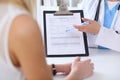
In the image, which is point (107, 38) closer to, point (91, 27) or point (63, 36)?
point (91, 27)

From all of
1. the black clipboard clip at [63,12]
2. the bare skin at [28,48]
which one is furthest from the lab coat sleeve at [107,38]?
the bare skin at [28,48]

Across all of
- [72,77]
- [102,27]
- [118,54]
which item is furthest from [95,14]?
[72,77]

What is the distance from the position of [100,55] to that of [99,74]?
244 millimetres

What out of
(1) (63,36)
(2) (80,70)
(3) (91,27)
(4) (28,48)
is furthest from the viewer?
(3) (91,27)

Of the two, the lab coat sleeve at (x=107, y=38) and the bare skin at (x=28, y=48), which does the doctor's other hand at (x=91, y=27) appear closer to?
the lab coat sleeve at (x=107, y=38)

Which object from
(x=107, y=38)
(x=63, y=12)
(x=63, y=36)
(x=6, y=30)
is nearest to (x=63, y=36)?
(x=63, y=36)

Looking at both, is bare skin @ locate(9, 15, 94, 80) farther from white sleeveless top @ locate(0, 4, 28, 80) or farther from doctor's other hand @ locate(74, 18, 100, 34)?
doctor's other hand @ locate(74, 18, 100, 34)

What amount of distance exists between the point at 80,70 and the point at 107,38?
1.54ft

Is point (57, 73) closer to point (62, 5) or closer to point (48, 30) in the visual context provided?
point (48, 30)

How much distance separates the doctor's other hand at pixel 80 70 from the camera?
1016 millimetres

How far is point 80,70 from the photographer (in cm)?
105

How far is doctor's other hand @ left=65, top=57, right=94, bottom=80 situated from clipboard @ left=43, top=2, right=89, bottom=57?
Result: 0.20 meters

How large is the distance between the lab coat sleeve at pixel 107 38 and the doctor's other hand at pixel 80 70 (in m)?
0.34

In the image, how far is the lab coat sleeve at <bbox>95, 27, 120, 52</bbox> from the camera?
144 centimetres
